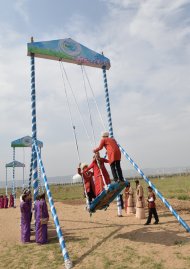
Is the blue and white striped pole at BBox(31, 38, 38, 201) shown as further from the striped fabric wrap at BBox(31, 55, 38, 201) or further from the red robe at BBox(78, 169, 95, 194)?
the red robe at BBox(78, 169, 95, 194)

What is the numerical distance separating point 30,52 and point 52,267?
7.83m

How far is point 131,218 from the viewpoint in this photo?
13.5 meters

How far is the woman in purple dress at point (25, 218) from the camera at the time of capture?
10739 millimetres

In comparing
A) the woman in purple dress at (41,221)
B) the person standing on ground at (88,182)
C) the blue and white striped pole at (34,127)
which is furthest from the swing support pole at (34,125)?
the person standing on ground at (88,182)

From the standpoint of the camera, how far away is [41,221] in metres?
10.4

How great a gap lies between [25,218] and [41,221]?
3.31 feet

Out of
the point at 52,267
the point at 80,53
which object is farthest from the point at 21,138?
the point at 52,267

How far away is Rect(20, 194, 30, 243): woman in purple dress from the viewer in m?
10.7

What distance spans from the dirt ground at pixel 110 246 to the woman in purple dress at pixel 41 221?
11.1 inches

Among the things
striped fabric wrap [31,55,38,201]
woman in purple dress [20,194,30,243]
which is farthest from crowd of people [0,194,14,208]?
woman in purple dress [20,194,30,243]

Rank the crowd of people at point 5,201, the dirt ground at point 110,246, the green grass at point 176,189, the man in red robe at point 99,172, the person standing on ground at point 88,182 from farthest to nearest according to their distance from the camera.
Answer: the crowd of people at point 5,201, the green grass at point 176,189, the person standing on ground at point 88,182, the man in red robe at point 99,172, the dirt ground at point 110,246

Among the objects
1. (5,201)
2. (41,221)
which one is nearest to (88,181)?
(41,221)

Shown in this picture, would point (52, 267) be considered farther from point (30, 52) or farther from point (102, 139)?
point (30, 52)

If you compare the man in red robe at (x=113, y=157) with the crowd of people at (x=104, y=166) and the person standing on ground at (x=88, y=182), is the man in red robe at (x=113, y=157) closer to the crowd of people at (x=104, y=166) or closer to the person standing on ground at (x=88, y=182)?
the crowd of people at (x=104, y=166)
